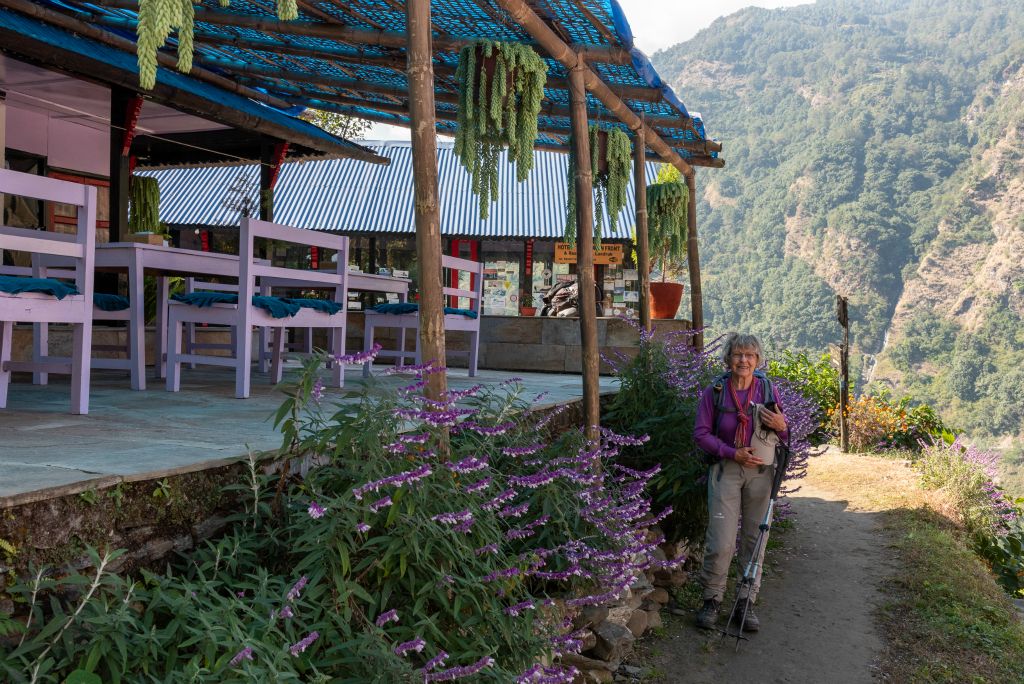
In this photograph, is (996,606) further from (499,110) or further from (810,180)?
(810,180)

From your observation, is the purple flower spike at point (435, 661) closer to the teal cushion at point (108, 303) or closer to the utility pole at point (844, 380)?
the teal cushion at point (108, 303)

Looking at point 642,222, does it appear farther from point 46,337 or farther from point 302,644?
point 302,644

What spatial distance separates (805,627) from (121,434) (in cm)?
375

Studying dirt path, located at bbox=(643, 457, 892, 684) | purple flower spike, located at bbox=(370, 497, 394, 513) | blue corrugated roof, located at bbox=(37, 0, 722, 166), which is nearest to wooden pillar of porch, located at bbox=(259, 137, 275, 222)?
blue corrugated roof, located at bbox=(37, 0, 722, 166)

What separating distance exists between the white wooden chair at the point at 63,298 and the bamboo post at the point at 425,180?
1.33 m

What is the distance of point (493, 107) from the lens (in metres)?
4.36

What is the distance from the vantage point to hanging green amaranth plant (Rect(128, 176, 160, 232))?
970 cm

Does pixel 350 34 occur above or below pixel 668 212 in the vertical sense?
above

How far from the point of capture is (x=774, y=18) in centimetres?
9025

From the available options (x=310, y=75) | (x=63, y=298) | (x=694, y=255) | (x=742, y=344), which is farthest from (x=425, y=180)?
(x=694, y=255)

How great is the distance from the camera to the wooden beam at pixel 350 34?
536cm

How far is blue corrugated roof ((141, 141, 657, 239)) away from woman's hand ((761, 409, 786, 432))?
39.8ft

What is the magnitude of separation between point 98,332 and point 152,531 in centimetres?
478

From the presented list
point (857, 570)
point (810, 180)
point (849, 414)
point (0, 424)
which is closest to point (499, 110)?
point (0, 424)
